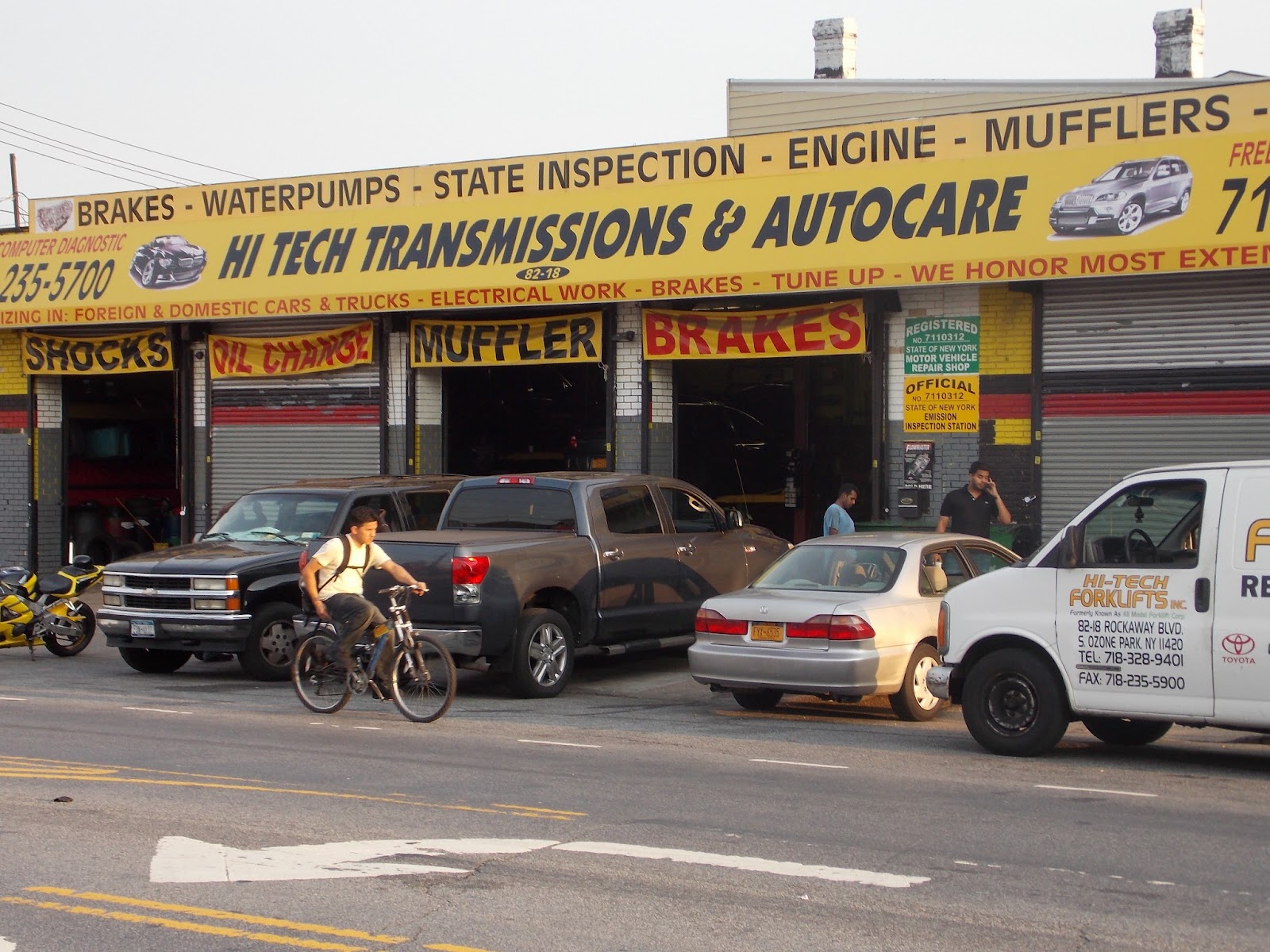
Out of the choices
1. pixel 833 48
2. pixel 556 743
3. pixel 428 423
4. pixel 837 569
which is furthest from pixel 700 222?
pixel 833 48

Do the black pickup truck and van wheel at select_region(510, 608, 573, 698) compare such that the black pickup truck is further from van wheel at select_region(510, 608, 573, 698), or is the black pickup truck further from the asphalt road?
van wheel at select_region(510, 608, 573, 698)

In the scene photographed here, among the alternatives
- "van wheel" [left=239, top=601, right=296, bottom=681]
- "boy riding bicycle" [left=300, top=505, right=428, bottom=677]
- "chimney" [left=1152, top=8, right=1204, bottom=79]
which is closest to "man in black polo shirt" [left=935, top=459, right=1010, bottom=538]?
"boy riding bicycle" [left=300, top=505, right=428, bottom=677]

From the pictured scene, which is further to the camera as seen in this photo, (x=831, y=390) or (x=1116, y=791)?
(x=831, y=390)

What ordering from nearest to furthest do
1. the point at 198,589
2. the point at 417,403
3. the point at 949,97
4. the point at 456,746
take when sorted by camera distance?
1. the point at 456,746
2. the point at 198,589
3. the point at 417,403
4. the point at 949,97

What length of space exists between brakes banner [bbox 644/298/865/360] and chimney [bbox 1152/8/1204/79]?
50.6 ft

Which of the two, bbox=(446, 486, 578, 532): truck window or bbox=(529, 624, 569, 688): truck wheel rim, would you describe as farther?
bbox=(446, 486, 578, 532): truck window

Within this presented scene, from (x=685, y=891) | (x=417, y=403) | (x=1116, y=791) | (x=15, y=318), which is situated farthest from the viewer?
(x=15, y=318)

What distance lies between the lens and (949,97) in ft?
89.2

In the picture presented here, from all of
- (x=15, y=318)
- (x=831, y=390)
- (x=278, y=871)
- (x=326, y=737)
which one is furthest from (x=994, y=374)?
(x=15, y=318)

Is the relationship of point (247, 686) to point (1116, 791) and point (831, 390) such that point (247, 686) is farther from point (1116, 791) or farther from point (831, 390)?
point (831, 390)

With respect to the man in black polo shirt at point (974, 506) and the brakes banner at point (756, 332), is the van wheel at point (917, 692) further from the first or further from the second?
the brakes banner at point (756, 332)

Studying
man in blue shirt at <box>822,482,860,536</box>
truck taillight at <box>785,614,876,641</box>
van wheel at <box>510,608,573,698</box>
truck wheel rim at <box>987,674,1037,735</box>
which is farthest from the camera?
man in blue shirt at <box>822,482,860,536</box>

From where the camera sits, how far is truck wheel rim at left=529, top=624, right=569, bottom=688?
512 inches

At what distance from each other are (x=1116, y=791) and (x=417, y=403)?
47.7ft
